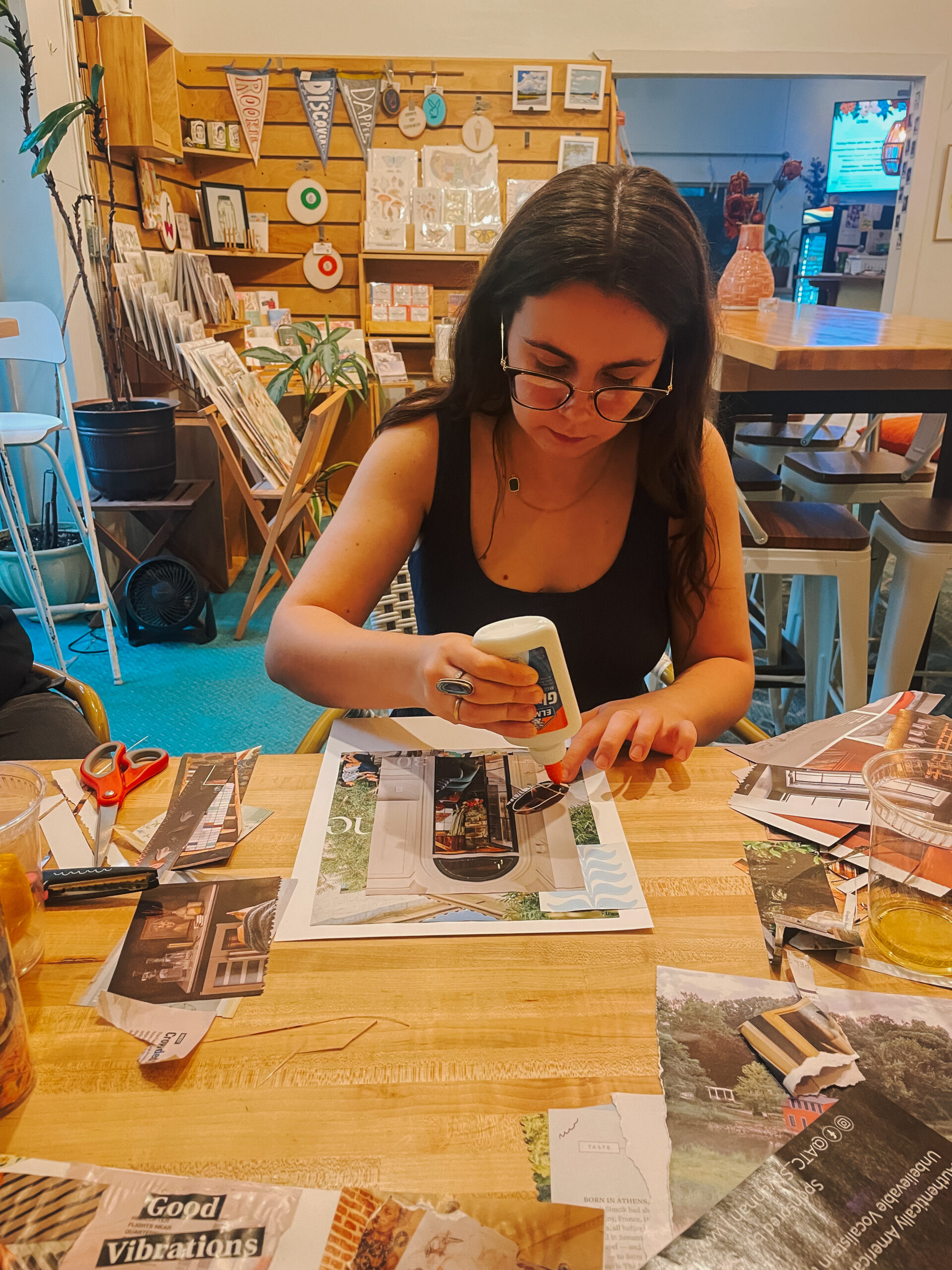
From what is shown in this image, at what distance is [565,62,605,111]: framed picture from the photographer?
191 inches

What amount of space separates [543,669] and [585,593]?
53 centimetres

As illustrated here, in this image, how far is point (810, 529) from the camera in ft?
7.23

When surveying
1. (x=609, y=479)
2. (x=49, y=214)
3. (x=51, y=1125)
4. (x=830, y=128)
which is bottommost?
(x=51, y=1125)

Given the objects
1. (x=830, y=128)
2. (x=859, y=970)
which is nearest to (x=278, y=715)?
(x=859, y=970)

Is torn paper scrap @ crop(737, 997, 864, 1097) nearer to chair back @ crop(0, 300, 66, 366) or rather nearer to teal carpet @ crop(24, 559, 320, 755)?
teal carpet @ crop(24, 559, 320, 755)

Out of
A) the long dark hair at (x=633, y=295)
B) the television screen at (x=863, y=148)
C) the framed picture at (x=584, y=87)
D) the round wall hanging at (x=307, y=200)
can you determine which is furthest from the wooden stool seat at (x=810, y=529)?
the television screen at (x=863, y=148)

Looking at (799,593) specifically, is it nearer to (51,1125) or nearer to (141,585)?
(141,585)

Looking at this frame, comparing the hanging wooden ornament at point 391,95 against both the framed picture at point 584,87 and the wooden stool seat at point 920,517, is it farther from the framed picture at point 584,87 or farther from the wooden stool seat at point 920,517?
the wooden stool seat at point 920,517

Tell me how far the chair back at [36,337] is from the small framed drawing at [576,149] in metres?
3.20

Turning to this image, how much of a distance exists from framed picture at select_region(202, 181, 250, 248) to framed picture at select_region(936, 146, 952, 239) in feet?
13.4

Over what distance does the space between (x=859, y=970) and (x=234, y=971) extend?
52 cm

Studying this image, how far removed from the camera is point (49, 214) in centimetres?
350

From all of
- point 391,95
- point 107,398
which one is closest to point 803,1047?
point 107,398

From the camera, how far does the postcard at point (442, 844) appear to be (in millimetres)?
803
